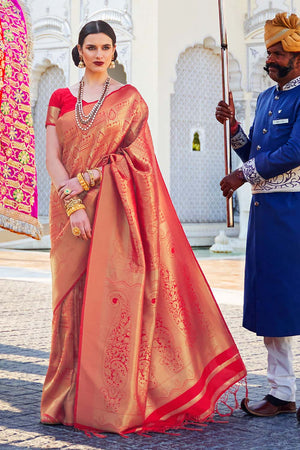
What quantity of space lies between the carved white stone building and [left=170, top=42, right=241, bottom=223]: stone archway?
2 cm

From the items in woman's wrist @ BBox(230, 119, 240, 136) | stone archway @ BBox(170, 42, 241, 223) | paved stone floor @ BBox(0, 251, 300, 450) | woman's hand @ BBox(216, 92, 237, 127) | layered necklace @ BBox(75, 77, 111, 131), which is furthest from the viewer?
stone archway @ BBox(170, 42, 241, 223)

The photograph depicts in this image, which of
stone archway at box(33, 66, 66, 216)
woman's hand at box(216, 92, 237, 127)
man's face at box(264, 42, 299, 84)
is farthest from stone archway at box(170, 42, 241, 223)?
man's face at box(264, 42, 299, 84)

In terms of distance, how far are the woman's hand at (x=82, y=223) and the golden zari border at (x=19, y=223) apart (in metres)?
0.49

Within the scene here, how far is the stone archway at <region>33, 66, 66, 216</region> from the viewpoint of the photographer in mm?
12188

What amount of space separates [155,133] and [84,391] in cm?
894

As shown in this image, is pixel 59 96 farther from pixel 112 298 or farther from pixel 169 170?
pixel 169 170

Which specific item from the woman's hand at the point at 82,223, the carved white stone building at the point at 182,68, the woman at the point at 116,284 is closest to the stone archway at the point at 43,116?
the carved white stone building at the point at 182,68

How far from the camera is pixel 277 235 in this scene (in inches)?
99.7

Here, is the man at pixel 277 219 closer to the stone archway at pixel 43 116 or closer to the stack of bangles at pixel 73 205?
the stack of bangles at pixel 73 205

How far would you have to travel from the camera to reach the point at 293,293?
8.19 ft

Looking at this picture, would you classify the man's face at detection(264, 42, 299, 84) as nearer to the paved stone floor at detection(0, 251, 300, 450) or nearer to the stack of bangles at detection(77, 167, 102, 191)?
the stack of bangles at detection(77, 167, 102, 191)

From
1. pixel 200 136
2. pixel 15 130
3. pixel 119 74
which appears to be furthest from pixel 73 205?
pixel 119 74

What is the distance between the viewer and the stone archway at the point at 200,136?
452 inches

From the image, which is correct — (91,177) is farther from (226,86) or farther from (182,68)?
(182,68)
